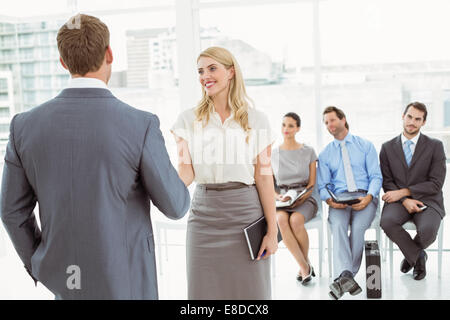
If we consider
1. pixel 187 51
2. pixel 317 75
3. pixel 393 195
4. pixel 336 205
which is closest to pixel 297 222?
pixel 336 205

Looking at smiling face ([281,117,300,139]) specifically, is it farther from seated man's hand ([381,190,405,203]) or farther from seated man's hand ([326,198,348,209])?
seated man's hand ([381,190,405,203])

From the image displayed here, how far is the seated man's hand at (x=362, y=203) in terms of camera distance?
144 inches

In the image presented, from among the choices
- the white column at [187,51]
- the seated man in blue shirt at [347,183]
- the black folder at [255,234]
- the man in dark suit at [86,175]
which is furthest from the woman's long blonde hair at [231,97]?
the white column at [187,51]

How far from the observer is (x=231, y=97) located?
2.02 meters

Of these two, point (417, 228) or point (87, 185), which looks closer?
point (87, 185)

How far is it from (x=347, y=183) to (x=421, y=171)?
23.3 inches

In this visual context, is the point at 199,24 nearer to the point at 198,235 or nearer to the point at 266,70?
the point at 266,70

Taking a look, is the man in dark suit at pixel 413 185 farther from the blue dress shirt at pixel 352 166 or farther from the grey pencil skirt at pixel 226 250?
the grey pencil skirt at pixel 226 250

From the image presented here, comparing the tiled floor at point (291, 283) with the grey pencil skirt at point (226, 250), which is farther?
the tiled floor at point (291, 283)

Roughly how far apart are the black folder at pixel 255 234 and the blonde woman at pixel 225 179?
22 mm

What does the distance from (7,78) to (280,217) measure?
3596 millimetres

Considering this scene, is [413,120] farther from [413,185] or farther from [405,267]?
[405,267]

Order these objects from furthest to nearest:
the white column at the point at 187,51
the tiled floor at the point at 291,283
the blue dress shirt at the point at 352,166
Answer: the white column at the point at 187,51 < the blue dress shirt at the point at 352,166 < the tiled floor at the point at 291,283
